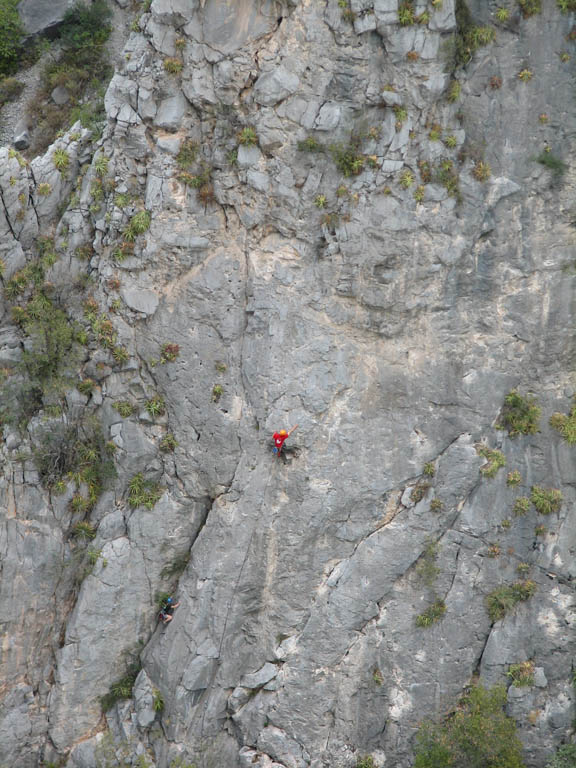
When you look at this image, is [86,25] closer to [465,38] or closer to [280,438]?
[465,38]

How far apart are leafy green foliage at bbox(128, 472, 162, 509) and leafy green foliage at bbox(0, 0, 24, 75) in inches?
611

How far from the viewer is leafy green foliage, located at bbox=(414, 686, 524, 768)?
18.5m

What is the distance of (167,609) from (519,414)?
12.2 metres

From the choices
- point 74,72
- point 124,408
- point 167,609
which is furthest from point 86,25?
point 167,609

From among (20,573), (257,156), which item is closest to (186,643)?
(20,573)

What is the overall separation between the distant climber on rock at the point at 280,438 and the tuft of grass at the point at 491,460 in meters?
5.69

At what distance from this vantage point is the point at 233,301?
67.2 feet

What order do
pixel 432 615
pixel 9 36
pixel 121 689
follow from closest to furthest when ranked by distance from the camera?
1. pixel 432 615
2. pixel 121 689
3. pixel 9 36

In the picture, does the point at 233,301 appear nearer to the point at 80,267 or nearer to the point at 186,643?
the point at 80,267

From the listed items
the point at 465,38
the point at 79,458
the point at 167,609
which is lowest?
the point at 167,609

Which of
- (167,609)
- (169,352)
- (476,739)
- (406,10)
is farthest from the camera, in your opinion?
(167,609)

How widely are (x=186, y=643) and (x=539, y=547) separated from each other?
35.9 ft

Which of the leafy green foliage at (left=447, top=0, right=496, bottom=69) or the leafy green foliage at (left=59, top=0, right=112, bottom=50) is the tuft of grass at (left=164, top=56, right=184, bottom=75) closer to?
the leafy green foliage at (left=59, top=0, right=112, bottom=50)

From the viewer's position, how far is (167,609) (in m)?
20.9
